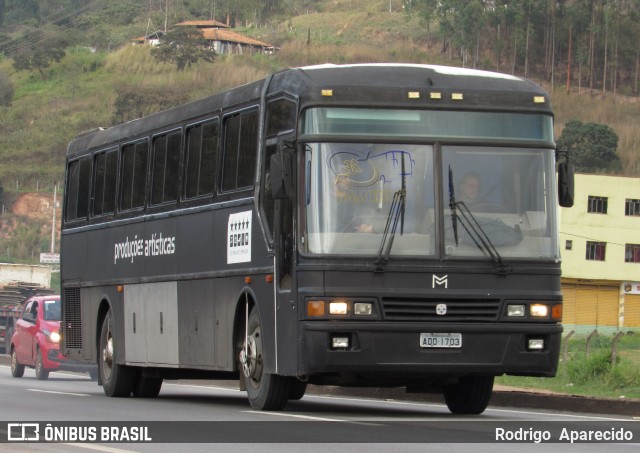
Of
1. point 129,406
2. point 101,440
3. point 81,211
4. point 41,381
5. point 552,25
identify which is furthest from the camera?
point 552,25

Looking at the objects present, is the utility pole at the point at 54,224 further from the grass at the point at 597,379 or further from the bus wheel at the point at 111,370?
the bus wheel at the point at 111,370

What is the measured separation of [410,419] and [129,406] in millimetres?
4032

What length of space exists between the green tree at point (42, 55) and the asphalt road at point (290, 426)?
542 feet

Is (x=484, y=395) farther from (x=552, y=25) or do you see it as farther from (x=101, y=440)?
(x=552, y=25)

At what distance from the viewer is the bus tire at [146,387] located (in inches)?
817

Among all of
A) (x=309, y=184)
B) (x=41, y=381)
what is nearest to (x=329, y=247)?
(x=309, y=184)

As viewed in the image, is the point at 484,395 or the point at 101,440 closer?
the point at 101,440

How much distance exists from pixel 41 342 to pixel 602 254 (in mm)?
64412

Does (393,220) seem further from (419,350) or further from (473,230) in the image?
(419,350)

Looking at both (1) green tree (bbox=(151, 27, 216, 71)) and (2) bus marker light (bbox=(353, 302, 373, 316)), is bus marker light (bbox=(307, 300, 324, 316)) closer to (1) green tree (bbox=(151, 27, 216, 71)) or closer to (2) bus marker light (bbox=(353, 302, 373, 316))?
(2) bus marker light (bbox=(353, 302, 373, 316))

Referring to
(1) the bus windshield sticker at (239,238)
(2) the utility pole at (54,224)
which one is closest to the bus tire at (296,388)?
(1) the bus windshield sticker at (239,238)

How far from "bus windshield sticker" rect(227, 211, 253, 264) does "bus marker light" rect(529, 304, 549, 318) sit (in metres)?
2.98

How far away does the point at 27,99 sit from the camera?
561 feet

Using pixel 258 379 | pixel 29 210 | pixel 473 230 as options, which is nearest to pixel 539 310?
pixel 473 230
